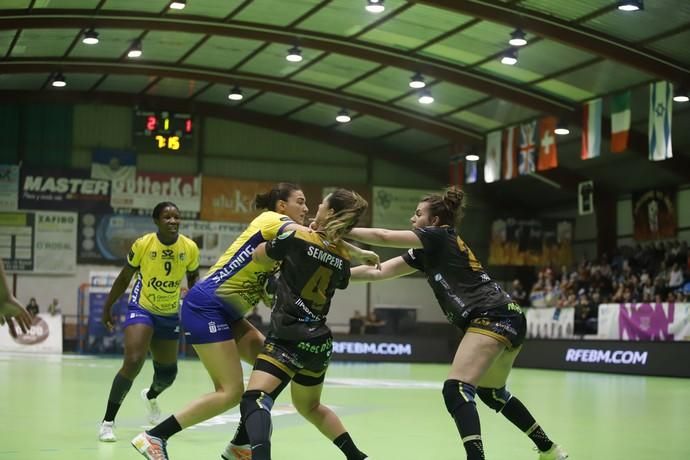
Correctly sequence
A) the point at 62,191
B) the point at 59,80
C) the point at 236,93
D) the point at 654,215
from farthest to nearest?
the point at 62,191 → the point at 654,215 → the point at 236,93 → the point at 59,80

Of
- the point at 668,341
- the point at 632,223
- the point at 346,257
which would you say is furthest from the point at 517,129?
the point at 346,257

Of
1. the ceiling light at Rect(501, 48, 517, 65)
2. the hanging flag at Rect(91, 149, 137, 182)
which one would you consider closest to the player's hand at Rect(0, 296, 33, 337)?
the ceiling light at Rect(501, 48, 517, 65)

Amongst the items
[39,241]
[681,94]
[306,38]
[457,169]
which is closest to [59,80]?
[39,241]

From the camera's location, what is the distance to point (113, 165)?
36281 mm

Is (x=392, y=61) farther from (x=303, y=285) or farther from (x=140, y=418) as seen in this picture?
(x=303, y=285)

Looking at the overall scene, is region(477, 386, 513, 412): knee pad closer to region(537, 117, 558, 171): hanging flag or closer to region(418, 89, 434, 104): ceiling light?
region(537, 117, 558, 171): hanging flag

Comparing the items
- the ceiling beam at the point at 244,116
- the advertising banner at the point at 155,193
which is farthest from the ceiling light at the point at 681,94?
the advertising banner at the point at 155,193

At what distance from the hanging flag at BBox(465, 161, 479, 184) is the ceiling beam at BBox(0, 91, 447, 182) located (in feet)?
19.8

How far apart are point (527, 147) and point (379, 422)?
67.4ft

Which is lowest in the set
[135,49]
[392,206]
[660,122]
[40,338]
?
[40,338]

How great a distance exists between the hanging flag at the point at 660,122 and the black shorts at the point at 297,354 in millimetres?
19100

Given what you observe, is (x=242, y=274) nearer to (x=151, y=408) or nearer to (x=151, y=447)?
(x=151, y=447)

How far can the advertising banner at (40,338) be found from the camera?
98.7 ft

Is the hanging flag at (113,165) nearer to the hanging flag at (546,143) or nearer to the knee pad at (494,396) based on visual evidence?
the hanging flag at (546,143)
